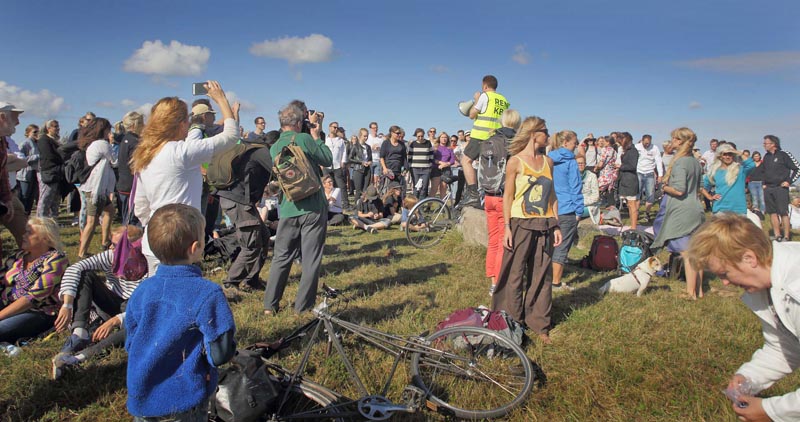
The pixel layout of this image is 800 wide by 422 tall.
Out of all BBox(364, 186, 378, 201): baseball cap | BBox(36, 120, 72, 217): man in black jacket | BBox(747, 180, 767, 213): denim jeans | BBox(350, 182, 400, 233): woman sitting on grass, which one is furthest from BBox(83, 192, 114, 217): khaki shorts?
BBox(747, 180, 767, 213): denim jeans

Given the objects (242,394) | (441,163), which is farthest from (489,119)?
(441,163)

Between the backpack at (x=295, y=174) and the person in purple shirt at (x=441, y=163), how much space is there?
8.12 m

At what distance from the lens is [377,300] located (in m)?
5.32

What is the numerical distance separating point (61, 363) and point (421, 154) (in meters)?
9.33

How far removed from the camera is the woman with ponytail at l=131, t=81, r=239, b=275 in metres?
3.31

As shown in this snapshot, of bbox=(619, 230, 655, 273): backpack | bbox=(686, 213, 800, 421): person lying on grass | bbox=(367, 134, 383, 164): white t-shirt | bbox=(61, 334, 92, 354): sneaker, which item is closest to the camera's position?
bbox=(686, 213, 800, 421): person lying on grass

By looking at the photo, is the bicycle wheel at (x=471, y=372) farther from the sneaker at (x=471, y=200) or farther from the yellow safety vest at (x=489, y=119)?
the sneaker at (x=471, y=200)

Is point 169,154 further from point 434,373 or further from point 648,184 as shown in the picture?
point 648,184

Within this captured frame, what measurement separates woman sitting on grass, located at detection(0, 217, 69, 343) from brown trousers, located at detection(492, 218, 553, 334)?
3.82m

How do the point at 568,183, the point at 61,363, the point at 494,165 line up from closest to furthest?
the point at 61,363 → the point at 494,165 → the point at 568,183

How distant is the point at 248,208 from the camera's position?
5.42 metres

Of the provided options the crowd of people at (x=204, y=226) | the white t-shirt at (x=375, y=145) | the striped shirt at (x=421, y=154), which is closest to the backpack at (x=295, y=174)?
the crowd of people at (x=204, y=226)

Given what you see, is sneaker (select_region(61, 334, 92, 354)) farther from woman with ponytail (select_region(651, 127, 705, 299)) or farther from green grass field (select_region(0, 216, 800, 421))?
woman with ponytail (select_region(651, 127, 705, 299))

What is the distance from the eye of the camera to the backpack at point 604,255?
700 cm
